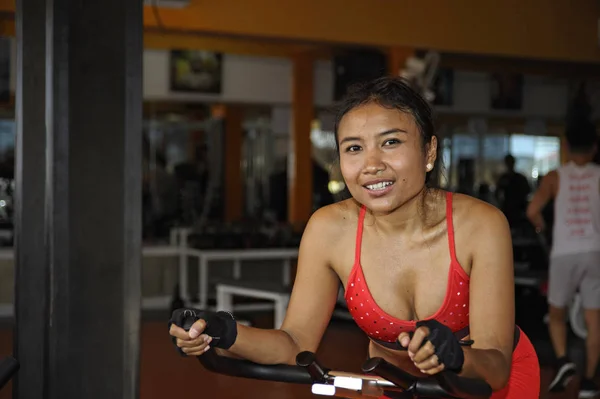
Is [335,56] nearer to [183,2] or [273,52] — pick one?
[273,52]

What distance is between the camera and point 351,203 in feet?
6.91

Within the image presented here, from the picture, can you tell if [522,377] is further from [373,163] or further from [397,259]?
[373,163]

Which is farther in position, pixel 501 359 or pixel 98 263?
pixel 98 263

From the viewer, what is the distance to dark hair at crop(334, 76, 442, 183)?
188 cm

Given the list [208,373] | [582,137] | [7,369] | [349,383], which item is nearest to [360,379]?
[349,383]

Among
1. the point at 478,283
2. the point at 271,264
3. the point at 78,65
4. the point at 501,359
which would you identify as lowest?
the point at 271,264

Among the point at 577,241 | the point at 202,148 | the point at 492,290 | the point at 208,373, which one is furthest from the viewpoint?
the point at 202,148

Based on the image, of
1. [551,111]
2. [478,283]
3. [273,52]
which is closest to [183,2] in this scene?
[273,52]

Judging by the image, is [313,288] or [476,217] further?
[313,288]

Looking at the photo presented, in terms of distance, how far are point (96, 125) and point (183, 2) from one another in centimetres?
538

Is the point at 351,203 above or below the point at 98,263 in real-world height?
above

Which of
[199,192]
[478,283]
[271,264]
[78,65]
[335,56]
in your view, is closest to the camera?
[478,283]

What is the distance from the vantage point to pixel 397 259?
6.60ft

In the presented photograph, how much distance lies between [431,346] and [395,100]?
674mm
